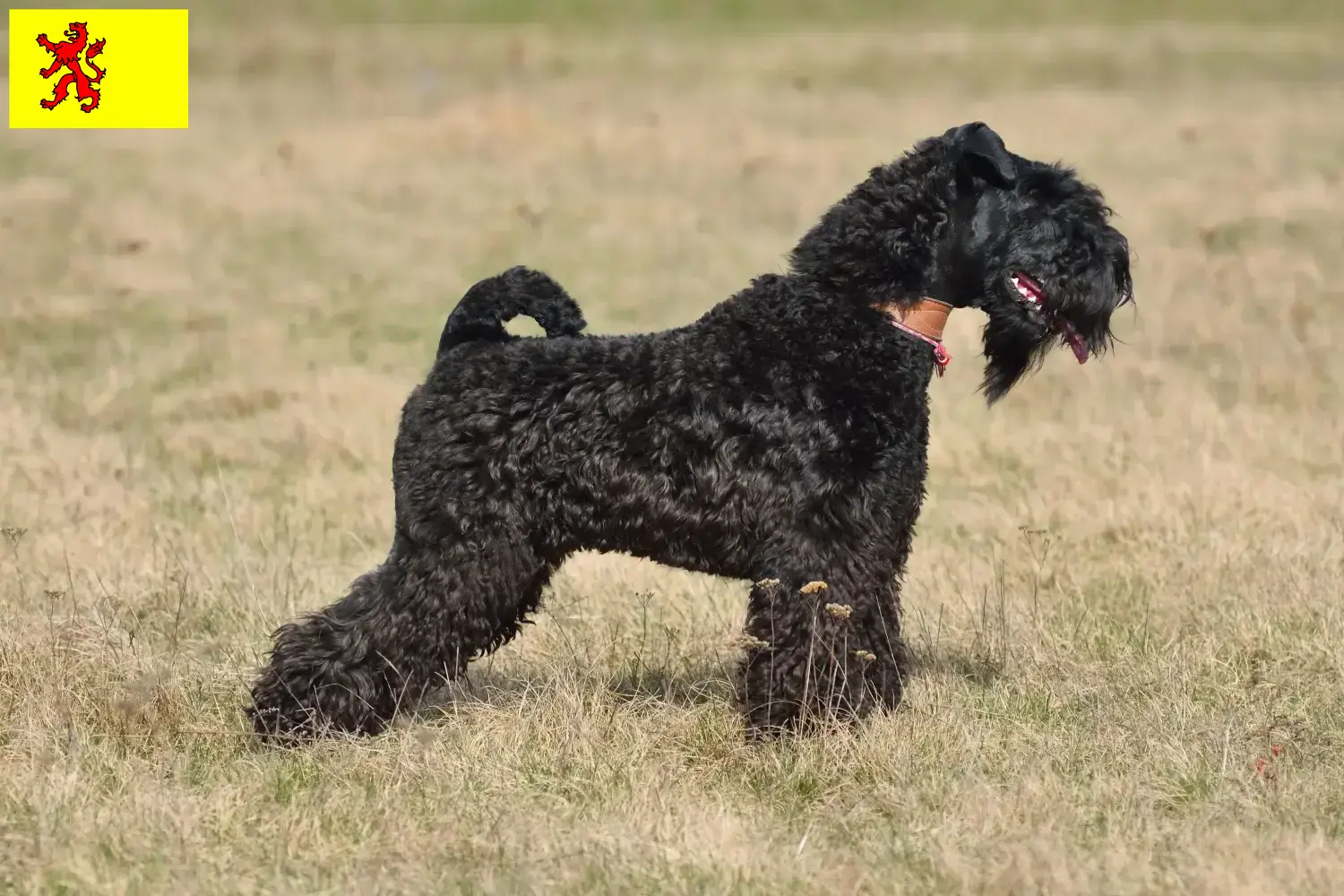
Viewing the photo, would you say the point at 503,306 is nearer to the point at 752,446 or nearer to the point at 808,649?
the point at 752,446

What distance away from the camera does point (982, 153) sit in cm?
598

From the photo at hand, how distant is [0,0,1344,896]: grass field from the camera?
516 centimetres

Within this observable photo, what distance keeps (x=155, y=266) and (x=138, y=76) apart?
25.8 ft

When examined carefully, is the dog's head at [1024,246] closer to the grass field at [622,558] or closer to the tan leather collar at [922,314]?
the tan leather collar at [922,314]

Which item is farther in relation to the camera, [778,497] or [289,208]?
[289,208]

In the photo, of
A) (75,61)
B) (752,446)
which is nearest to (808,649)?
(752,446)

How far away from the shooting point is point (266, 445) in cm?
1197

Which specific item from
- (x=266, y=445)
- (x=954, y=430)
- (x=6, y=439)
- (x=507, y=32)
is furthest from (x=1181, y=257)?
(x=507, y=32)

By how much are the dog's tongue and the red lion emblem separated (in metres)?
17.3

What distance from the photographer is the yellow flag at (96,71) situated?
22.0m

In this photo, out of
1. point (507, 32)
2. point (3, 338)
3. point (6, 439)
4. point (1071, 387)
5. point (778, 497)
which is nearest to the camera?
point (778, 497)

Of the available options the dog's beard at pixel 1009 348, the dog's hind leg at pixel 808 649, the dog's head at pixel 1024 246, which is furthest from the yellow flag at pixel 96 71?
the dog's hind leg at pixel 808 649

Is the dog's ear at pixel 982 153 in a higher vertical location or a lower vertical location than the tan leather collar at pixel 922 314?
higher

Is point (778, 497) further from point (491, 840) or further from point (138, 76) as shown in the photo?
point (138, 76)
